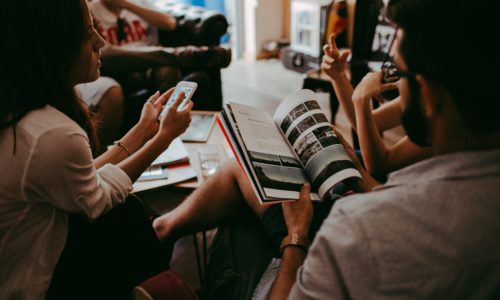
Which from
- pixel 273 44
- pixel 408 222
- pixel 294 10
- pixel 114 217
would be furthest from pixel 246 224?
pixel 273 44

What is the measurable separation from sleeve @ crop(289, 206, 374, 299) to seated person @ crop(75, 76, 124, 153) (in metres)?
1.59

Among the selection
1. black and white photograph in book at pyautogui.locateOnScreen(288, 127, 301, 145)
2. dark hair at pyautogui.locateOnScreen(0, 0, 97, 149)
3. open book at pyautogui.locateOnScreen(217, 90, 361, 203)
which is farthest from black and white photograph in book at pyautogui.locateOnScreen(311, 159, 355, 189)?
dark hair at pyautogui.locateOnScreen(0, 0, 97, 149)

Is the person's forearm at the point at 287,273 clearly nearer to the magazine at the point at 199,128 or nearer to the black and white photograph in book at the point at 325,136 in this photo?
the black and white photograph in book at the point at 325,136

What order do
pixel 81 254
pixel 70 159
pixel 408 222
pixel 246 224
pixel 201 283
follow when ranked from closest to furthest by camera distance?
pixel 408 222, pixel 70 159, pixel 81 254, pixel 246 224, pixel 201 283

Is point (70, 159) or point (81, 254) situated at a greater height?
point (70, 159)

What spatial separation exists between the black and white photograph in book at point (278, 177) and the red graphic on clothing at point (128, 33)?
1.74 metres

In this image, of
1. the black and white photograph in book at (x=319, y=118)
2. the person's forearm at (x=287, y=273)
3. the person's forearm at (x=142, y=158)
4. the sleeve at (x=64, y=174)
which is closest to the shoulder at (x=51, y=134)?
the sleeve at (x=64, y=174)

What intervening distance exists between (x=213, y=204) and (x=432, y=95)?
78 centimetres

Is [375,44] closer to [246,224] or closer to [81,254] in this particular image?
[246,224]

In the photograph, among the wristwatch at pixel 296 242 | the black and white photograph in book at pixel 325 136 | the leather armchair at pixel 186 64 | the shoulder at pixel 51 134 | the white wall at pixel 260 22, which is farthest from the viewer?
the white wall at pixel 260 22

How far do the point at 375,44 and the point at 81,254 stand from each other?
7.28 ft

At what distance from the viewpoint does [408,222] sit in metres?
0.49

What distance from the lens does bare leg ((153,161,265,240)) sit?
116 cm

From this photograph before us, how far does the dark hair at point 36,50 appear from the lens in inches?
27.0
